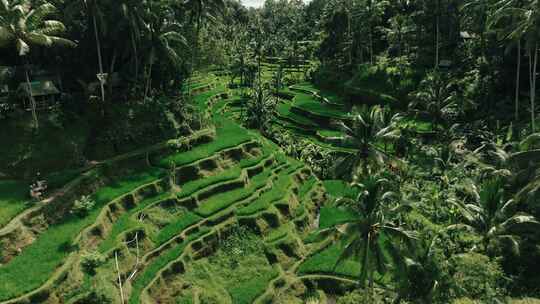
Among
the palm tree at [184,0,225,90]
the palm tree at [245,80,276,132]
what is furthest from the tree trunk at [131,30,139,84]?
the palm tree at [245,80,276,132]

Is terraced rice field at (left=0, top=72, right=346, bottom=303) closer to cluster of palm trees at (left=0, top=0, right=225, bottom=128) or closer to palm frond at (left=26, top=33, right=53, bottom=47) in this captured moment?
cluster of palm trees at (left=0, top=0, right=225, bottom=128)

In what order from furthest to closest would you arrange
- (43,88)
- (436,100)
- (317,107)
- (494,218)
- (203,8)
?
1. (317,107)
2. (203,8)
3. (436,100)
4. (43,88)
5. (494,218)

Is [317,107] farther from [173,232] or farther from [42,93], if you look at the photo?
[173,232]

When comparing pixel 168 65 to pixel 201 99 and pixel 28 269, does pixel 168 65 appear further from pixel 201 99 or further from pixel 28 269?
pixel 28 269

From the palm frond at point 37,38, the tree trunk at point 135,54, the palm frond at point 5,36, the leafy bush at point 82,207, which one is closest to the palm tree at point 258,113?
the tree trunk at point 135,54

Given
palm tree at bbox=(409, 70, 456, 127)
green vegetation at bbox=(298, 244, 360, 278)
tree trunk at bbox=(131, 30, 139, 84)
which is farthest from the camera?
palm tree at bbox=(409, 70, 456, 127)

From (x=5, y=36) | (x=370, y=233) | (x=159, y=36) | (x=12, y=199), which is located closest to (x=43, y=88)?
(x=5, y=36)

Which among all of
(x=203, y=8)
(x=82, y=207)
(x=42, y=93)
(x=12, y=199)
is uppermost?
(x=203, y=8)

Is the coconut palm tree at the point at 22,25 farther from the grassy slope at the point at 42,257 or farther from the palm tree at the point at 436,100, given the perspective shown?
the palm tree at the point at 436,100

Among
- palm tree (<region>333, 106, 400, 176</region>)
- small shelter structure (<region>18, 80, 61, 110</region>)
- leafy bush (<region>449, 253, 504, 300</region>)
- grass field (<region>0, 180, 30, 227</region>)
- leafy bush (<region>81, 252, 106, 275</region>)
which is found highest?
small shelter structure (<region>18, 80, 61, 110</region>)
